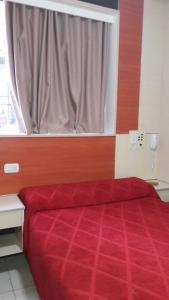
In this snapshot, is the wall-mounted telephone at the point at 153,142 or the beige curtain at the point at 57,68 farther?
the wall-mounted telephone at the point at 153,142

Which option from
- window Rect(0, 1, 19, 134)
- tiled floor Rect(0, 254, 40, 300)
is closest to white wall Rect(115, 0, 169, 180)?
window Rect(0, 1, 19, 134)

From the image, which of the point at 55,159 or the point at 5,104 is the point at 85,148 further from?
the point at 5,104

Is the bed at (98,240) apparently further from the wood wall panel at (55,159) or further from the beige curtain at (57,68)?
the beige curtain at (57,68)

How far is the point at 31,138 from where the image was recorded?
2.52m

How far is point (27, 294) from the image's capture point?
197cm

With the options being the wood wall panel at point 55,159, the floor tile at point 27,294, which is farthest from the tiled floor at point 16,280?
the wood wall panel at point 55,159

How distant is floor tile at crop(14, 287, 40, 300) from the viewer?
1.94 meters

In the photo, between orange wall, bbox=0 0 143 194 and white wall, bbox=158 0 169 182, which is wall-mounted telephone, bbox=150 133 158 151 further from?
orange wall, bbox=0 0 143 194

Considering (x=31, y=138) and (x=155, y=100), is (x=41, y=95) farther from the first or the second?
(x=155, y=100)

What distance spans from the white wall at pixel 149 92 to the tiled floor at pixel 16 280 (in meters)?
1.37

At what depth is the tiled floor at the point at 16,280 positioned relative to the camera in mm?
1958

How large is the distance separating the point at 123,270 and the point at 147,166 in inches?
76.6

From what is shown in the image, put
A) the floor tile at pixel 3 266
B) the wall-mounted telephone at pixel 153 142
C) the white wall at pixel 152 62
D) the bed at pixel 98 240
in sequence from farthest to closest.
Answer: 1. the wall-mounted telephone at pixel 153 142
2. the white wall at pixel 152 62
3. the floor tile at pixel 3 266
4. the bed at pixel 98 240

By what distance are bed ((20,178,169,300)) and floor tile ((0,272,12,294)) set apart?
315mm
